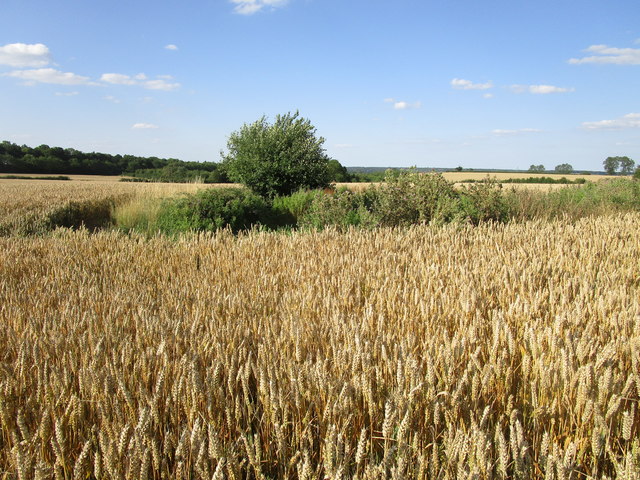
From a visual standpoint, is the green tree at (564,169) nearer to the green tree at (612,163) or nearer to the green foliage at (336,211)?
the green tree at (612,163)

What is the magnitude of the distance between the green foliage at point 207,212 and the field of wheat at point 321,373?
7.45 metres

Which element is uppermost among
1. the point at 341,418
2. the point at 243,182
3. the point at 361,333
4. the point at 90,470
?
the point at 243,182

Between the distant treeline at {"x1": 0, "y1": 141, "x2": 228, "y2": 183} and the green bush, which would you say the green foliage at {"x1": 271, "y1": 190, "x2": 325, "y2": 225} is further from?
the distant treeline at {"x1": 0, "y1": 141, "x2": 228, "y2": 183}

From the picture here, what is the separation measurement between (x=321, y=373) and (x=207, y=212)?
37.5 feet

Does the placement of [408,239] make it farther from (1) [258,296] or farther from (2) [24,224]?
(2) [24,224]

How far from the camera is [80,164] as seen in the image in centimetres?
6253

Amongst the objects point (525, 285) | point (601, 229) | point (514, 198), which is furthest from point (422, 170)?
point (525, 285)

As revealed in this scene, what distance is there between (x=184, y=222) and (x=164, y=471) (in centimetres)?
1102

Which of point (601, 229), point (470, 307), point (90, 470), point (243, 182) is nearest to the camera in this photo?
point (90, 470)

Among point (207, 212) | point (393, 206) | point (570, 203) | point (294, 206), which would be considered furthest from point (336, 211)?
point (570, 203)

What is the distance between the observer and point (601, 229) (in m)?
6.04

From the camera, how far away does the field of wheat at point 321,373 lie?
4.71ft

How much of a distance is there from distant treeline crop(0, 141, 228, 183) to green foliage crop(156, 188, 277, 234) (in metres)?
38.9

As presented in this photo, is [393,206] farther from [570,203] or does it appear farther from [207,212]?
[570,203]
